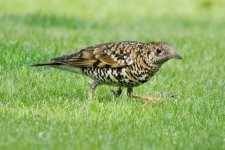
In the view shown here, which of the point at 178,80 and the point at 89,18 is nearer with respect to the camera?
the point at 178,80

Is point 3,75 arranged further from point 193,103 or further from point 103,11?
point 103,11

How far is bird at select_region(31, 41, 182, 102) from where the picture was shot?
32.2 ft

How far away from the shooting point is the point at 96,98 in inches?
413

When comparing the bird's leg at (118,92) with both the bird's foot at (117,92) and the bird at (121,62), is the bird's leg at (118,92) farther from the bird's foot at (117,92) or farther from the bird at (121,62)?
the bird at (121,62)

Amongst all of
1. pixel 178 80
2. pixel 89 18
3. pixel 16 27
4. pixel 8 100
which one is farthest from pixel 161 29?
pixel 8 100

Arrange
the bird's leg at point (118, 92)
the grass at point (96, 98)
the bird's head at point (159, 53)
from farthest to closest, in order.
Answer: the bird's leg at point (118, 92) < the bird's head at point (159, 53) < the grass at point (96, 98)

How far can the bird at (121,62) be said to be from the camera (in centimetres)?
981

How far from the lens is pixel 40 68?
12266 mm

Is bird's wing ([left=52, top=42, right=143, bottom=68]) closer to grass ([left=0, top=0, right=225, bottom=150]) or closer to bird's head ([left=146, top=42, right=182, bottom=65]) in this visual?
bird's head ([left=146, top=42, right=182, bottom=65])

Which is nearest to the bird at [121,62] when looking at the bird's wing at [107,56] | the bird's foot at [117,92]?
the bird's wing at [107,56]

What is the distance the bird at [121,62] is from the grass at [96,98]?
33 cm

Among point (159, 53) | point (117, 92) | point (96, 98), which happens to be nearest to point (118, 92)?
point (117, 92)

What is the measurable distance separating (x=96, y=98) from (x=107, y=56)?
27.1 inches

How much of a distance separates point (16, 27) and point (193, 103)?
334 inches
